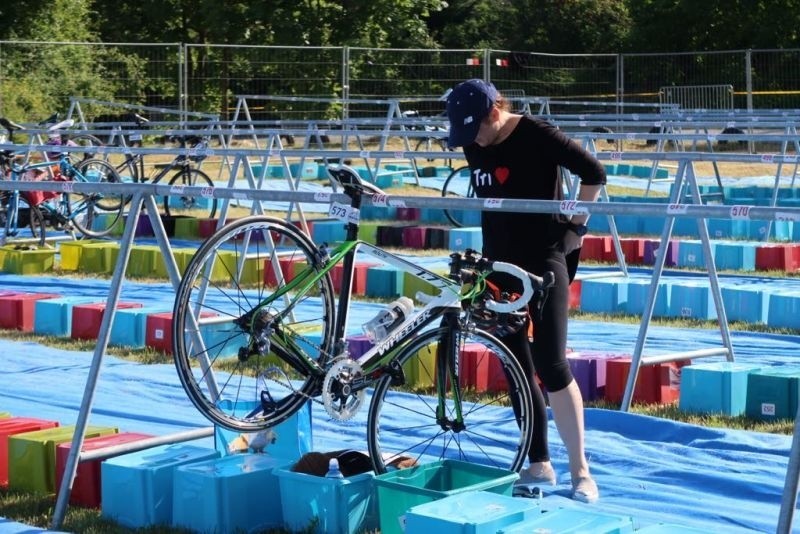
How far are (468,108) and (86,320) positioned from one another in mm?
5501

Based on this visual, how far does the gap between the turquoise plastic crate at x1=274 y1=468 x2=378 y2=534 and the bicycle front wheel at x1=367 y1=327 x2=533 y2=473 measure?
0.87 ft

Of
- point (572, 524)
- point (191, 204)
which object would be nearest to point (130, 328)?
point (572, 524)

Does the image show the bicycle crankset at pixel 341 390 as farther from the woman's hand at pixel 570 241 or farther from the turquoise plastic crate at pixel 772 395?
the turquoise plastic crate at pixel 772 395

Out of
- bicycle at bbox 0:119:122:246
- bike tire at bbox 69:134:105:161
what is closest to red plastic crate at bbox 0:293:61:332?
bicycle at bbox 0:119:122:246

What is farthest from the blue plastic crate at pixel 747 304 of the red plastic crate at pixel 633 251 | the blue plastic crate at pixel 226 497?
the blue plastic crate at pixel 226 497

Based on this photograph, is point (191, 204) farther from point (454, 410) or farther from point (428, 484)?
point (428, 484)

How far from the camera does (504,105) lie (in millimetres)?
5656

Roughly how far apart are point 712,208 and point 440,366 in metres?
1.37

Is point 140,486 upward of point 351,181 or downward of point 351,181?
→ downward

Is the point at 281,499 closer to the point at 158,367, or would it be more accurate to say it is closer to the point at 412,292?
the point at 158,367

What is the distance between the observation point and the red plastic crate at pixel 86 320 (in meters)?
10.2

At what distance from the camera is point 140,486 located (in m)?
5.52

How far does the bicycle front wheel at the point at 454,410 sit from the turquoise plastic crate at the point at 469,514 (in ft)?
2.78

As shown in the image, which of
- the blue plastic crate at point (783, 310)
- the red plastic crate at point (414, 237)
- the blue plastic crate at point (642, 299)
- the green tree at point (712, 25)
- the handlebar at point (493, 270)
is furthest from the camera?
the green tree at point (712, 25)
